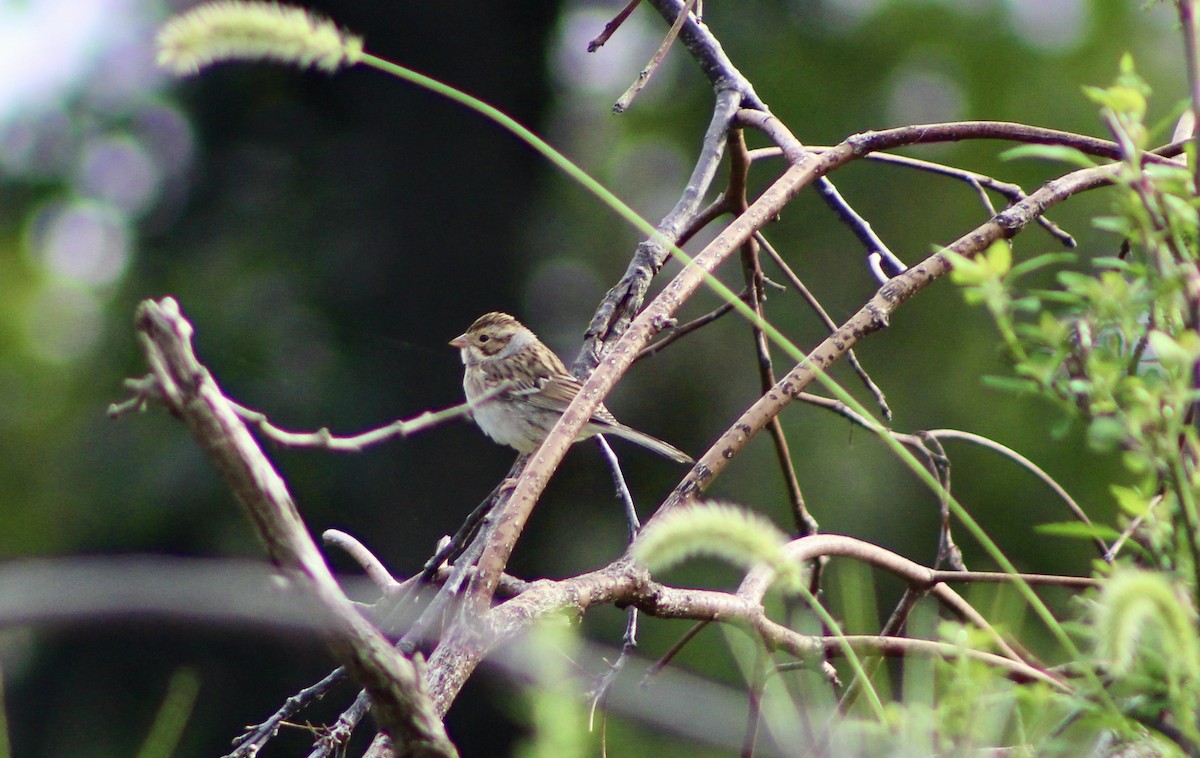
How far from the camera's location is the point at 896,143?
205 centimetres

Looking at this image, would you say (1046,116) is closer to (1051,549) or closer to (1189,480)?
(1051,549)

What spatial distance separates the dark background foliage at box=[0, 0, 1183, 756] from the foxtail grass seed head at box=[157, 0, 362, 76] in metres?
7.26

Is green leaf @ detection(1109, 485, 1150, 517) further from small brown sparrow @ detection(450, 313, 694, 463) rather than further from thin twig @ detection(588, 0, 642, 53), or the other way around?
small brown sparrow @ detection(450, 313, 694, 463)

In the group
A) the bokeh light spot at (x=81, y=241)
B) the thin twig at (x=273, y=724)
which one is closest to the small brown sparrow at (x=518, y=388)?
the thin twig at (x=273, y=724)

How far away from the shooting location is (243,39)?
4.07 feet

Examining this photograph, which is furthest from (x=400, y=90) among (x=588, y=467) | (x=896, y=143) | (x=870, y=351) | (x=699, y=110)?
(x=896, y=143)

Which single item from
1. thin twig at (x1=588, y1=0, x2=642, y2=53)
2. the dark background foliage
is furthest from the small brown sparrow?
the dark background foliage

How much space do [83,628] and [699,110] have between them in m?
10.4

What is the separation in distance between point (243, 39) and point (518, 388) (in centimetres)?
374

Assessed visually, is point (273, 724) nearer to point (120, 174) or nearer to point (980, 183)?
point (980, 183)

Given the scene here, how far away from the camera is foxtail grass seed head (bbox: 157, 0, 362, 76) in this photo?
48.6 inches

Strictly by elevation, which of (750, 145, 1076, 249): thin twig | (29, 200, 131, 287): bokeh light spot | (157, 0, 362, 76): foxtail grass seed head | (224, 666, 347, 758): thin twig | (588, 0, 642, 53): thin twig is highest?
(29, 200, 131, 287): bokeh light spot

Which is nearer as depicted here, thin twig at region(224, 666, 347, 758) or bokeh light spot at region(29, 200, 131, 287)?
thin twig at region(224, 666, 347, 758)

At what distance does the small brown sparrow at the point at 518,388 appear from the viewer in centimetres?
482
